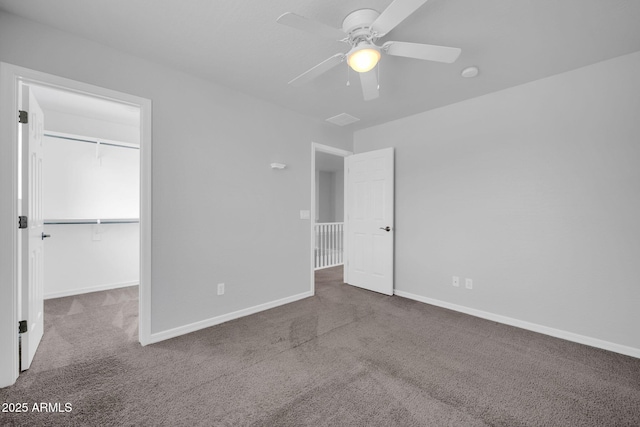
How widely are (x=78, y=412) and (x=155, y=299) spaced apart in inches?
38.3

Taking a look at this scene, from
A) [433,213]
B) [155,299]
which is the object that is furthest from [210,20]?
[433,213]

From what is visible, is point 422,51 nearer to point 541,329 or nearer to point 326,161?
point 541,329

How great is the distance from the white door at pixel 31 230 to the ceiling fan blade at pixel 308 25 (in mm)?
2137

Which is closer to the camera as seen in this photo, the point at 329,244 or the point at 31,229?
the point at 31,229

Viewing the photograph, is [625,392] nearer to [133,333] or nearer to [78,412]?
[78,412]

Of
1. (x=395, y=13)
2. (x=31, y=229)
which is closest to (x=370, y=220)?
(x=395, y=13)

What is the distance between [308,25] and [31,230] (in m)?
2.65

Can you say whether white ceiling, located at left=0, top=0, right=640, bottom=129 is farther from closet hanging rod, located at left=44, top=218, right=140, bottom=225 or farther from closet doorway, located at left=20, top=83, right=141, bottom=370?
closet hanging rod, located at left=44, top=218, right=140, bottom=225

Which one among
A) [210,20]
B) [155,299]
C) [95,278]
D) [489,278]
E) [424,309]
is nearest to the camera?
[210,20]

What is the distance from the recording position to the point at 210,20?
6.33 ft

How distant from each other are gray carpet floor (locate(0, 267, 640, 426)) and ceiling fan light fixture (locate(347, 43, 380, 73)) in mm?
2227

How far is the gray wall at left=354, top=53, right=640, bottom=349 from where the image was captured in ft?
7.79

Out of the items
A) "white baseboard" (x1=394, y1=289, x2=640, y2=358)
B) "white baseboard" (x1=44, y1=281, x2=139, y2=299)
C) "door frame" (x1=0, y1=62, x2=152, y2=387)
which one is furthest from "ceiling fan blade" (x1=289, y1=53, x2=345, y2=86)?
"white baseboard" (x1=44, y1=281, x2=139, y2=299)

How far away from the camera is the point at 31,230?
2.16 meters
